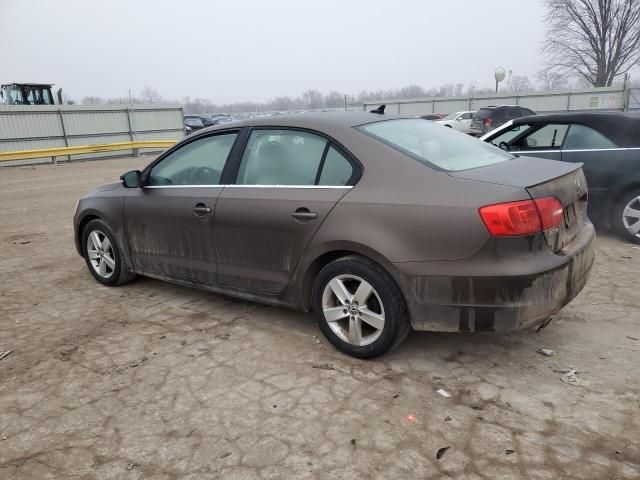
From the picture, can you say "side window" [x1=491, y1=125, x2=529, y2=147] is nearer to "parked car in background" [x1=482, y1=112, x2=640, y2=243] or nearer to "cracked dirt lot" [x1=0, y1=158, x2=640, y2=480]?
"parked car in background" [x1=482, y1=112, x2=640, y2=243]

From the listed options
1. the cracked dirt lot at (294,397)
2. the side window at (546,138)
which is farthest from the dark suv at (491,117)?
the cracked dirt lot at (294,397)

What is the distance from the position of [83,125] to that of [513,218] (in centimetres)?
2389

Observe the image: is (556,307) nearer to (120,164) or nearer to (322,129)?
(322,129)

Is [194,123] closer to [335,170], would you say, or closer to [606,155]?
[606,155]

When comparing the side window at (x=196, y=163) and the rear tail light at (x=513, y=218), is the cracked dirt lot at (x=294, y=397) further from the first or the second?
the side window at (x=196, y=163)

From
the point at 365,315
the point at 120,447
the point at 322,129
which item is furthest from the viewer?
the point at 322,129

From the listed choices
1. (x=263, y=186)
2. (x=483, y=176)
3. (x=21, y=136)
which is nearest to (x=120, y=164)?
(x=21, y=136)

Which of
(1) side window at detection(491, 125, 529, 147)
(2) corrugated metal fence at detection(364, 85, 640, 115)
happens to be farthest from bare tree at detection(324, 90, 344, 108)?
(1) side window at detection(491, 125, 529, 147)

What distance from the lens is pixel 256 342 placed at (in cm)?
363

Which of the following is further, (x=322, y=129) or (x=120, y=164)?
(x=120, y=164)

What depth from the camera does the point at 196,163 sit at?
162 inches

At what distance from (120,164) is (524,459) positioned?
19718 mm

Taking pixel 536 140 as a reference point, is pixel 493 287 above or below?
below

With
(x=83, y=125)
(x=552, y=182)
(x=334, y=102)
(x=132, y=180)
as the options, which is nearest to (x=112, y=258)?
(x=132, y=180)
